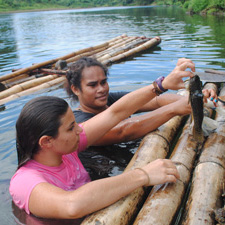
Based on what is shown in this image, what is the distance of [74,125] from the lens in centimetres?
217

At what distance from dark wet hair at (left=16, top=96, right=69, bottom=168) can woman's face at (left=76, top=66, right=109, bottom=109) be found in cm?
153

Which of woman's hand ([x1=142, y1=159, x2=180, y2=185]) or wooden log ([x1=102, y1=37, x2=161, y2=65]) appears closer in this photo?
woman's hand ([x1=142, y1=159, x2=180, y2=185])

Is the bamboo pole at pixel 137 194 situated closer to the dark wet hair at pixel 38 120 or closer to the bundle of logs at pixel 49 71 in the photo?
the dark wet hair at pixel 38 120

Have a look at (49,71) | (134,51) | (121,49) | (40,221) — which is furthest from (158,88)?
(121,49)

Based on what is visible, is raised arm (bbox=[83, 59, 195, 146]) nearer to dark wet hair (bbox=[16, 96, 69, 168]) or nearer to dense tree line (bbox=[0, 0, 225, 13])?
dark wet hair (bbox=[16, 96, 69, 168])

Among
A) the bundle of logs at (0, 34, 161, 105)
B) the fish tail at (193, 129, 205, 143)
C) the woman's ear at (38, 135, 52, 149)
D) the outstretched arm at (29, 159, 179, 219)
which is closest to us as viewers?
the outstretched arm at (29, 159, 179, 219)

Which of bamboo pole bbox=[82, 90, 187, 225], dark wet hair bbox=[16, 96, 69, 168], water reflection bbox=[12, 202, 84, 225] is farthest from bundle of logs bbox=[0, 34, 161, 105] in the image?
water reflection bbox=[12, 202, 84, 225]

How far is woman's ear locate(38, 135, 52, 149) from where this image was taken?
79.2 inches

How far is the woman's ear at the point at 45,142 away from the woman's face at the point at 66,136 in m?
0.04

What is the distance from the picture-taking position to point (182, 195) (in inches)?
89.0

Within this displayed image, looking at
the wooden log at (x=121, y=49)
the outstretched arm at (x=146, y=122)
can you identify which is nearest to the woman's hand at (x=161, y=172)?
the outstretched arm at (x=146, y=122)

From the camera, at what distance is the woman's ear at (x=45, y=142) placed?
6.60 feet

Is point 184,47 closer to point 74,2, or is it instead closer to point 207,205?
point 207,205

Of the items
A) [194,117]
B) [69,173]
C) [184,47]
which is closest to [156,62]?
[184,47]
